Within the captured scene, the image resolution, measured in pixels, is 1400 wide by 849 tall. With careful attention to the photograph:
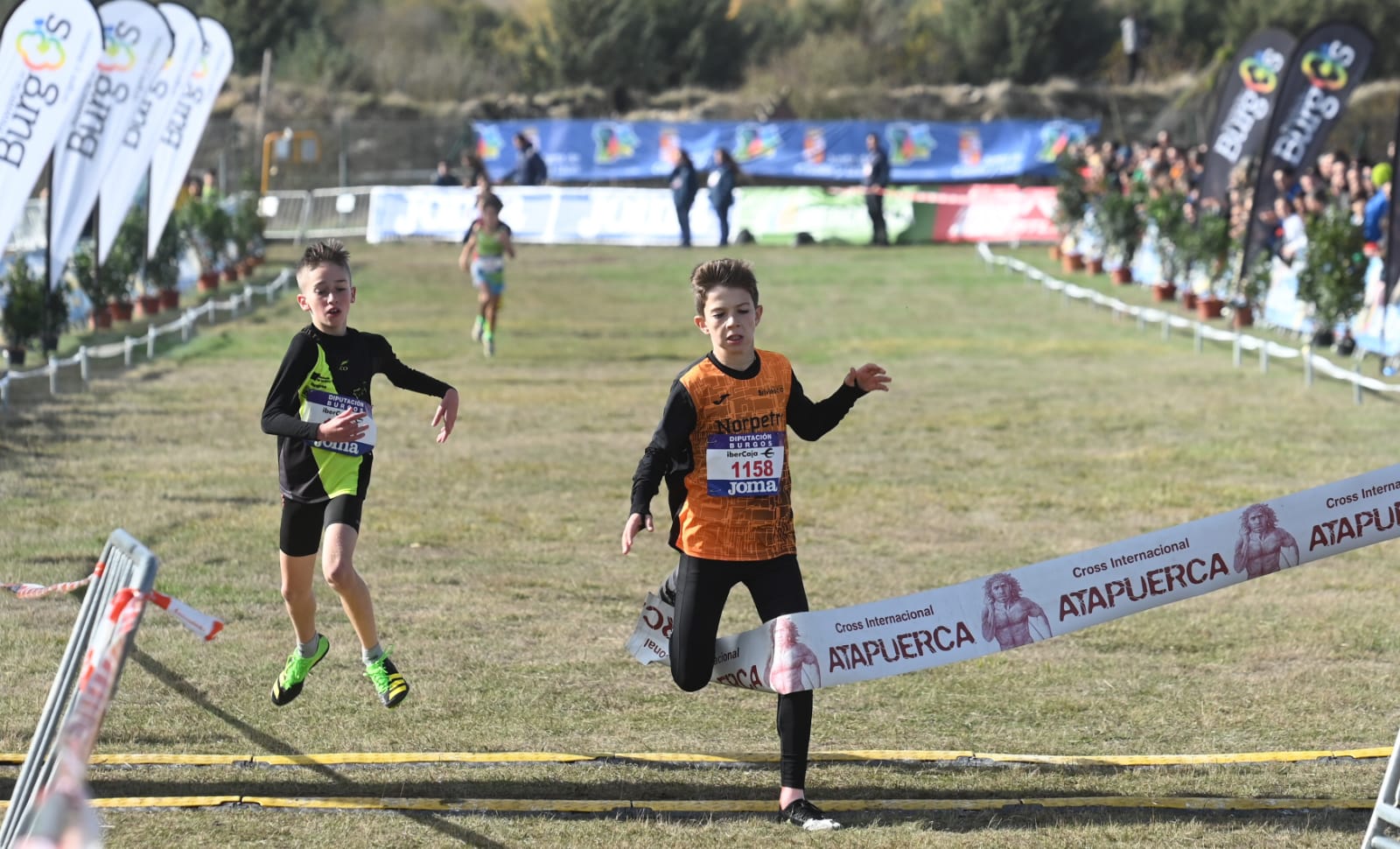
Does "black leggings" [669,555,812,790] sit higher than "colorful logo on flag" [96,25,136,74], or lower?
lower

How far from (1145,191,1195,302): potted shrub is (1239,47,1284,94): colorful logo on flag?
7.25ft

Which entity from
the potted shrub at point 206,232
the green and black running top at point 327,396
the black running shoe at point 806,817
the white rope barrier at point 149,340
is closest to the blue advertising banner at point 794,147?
the white rope barrier at point 149,340

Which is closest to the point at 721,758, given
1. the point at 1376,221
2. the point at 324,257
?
the point at 324,257

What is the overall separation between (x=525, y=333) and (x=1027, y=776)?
18.1m

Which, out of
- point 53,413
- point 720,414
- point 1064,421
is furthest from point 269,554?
point 1064,421

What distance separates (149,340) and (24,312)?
5.25ft

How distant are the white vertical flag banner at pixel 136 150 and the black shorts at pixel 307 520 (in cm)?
1422

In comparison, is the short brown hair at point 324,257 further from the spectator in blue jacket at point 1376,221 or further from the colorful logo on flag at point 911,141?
the colorful logo on flag at point 911,141

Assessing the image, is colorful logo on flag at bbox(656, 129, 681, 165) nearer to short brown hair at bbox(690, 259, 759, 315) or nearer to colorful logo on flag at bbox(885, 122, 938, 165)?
colorful logo on flag at bbox(885, 122, 938, 165)

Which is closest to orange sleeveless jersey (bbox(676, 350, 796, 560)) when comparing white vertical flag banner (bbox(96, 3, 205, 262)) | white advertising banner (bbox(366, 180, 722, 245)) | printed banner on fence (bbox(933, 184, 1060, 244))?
white vertical flag banner (bbox(96, 3, 205, 262))

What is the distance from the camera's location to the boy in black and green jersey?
22.4 ft

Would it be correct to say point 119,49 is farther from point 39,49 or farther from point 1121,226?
point 1121,226

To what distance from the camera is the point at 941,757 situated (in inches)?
267

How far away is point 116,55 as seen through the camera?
65.9 ft
